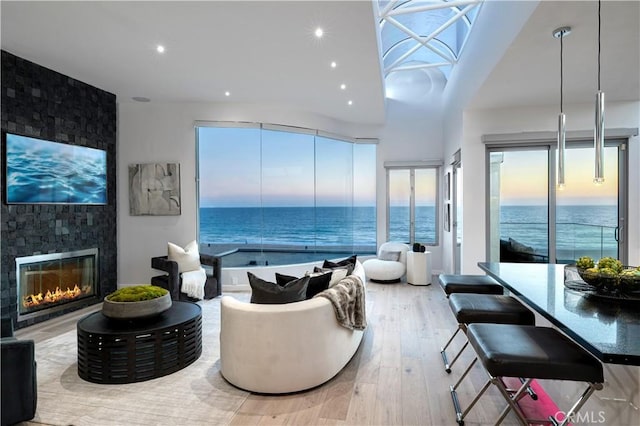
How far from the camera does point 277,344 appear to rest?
248cm

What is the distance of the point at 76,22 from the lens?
10.6 feet

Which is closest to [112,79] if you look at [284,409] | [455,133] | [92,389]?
[92,389]

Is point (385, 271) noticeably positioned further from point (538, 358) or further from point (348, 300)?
point (538, 358)

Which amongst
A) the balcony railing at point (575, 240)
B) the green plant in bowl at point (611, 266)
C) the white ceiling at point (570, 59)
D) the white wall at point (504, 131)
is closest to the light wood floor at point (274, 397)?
the green plant in bowl at point (611, 266)

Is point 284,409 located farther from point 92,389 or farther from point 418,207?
point 418,207

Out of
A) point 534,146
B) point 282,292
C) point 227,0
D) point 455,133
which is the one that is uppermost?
point 227,0

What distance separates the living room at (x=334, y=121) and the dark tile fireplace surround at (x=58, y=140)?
0.02 m

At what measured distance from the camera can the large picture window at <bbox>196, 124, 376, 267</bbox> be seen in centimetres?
593

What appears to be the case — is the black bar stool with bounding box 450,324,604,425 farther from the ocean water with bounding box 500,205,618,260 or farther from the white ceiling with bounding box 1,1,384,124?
the ocean water with bounding box 500,205,618,260

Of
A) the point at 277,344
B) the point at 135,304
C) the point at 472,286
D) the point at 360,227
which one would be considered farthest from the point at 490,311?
the point at 360,227

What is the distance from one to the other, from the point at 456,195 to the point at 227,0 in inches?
178

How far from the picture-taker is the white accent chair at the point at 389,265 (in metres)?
6.26

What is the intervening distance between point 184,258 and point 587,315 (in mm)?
4692

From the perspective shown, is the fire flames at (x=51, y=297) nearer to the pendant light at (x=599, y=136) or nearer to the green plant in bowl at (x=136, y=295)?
the green plant in bowl at (x=136, y=295)
